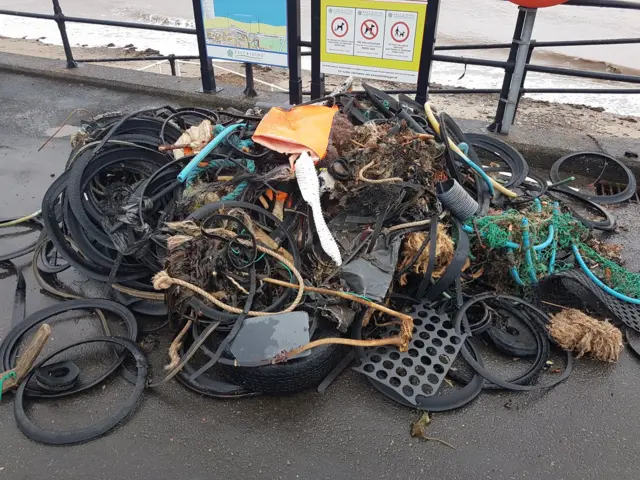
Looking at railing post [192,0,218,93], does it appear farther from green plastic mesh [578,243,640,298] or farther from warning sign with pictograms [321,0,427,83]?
green plastic mesh [578,243,640,298]

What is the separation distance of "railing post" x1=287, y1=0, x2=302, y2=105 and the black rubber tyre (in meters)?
3.74

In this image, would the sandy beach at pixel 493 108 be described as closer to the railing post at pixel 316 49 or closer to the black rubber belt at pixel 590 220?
the black rubber belt at pixel 590 220

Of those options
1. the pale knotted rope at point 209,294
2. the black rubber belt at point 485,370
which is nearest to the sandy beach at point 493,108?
the black rubber belt at point 485,370

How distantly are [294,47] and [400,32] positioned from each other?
1230 mm

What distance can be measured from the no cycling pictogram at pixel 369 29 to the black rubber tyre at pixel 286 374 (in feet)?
11.5

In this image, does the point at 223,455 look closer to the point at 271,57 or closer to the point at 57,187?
the point at 57,187

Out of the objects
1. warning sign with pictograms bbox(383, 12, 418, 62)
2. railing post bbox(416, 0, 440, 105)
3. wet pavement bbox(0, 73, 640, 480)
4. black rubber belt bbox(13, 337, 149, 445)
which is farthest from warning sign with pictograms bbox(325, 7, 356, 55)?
black rubber belt bbox(13, 337, 149, 445)

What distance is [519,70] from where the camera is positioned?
4602 millimetres

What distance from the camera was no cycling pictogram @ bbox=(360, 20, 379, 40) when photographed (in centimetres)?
475

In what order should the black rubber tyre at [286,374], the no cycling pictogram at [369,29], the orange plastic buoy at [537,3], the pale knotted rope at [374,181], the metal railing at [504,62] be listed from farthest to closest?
the no cycling pictogram at [369,29], the metal railing at [504,62], the orange plastic buoy at [537,3], the pale knotted rope at [374,181], the black rubber tyre at [286,374]

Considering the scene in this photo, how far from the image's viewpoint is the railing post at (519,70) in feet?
14.1

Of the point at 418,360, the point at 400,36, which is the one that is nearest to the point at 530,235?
the point at 418,360

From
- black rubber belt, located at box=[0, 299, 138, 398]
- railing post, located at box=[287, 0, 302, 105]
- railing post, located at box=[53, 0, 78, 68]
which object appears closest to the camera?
black rubber belt, located at box=[0, 299, 138, 398]

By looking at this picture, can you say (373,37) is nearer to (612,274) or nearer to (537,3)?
(537,3)
